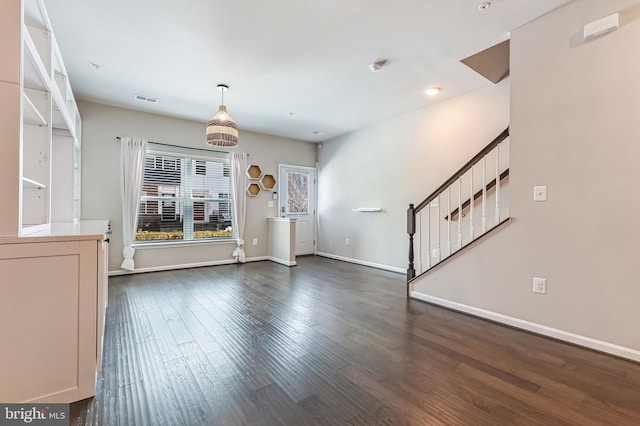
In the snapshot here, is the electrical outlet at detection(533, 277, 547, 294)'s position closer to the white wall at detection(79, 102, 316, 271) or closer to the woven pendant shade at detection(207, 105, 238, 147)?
the woven pendant shade at detection(207, 105, 238, 147)

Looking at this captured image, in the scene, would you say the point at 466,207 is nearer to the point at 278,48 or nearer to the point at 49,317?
the point at 278,48

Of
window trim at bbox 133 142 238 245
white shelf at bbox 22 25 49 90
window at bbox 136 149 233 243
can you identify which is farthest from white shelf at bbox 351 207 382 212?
white shelf at bbox 22 25 49 90

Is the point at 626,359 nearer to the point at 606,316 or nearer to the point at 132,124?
the point at 606,316

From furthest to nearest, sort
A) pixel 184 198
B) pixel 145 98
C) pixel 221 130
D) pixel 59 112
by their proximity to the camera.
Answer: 1. pixel 184 198
2. pixel 145 98
3. pixel 221 130
4. pixel 59 112

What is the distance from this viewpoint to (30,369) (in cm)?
149

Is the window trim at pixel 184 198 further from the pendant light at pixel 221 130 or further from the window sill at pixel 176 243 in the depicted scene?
the pendant light at pixel 221 130

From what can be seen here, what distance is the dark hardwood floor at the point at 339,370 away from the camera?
5.00ft

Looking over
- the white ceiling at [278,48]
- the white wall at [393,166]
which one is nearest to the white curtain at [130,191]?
the white ceiling at [278,48]

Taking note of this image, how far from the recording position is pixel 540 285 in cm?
249

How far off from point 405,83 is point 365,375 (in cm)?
346

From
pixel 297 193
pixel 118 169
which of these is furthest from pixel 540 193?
pixel 118 169

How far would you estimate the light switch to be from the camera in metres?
2.48

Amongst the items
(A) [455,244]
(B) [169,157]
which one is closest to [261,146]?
(B) [169,157]

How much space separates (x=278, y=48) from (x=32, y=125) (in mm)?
2191
